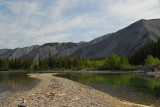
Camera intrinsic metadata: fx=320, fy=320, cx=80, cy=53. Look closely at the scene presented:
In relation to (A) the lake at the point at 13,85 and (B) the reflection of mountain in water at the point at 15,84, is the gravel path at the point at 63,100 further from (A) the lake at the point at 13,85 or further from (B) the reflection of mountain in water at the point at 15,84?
(B) the reflection of mountain in water at the point at 15,84

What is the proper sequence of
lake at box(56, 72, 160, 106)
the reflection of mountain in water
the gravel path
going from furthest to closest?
1. the reflection of mountain in water
2. lake at box(56, 72, 160, 106)
3. the gravel path

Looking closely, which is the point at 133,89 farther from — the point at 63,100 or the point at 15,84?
the point at 15,84

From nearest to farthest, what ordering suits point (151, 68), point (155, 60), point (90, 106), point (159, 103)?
point (90, 106)
point (159, 103)
point (151, 68)
point (155, 60)

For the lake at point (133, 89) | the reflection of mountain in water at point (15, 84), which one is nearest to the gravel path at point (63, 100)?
the lake at point (133, 89)

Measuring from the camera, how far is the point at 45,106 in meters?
37.7

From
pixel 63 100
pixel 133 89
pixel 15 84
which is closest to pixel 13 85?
pixel 15 84

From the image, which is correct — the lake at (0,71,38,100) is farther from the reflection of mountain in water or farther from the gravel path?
the gravel path

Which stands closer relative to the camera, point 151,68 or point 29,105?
point 29,105

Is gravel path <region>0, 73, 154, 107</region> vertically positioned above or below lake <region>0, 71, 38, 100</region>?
below

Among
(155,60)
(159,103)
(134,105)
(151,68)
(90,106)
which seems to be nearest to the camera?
(90,106)

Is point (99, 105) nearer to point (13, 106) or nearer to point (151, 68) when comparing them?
point (13, 106)

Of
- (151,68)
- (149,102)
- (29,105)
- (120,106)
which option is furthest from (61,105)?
(151,68)

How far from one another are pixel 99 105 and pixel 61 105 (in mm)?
4566

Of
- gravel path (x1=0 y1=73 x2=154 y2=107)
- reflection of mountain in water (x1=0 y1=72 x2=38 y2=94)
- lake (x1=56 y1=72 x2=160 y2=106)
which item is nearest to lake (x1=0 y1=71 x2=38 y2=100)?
reflection of mountain in water (x1=0 y1=72 x2=38 y2=94)
